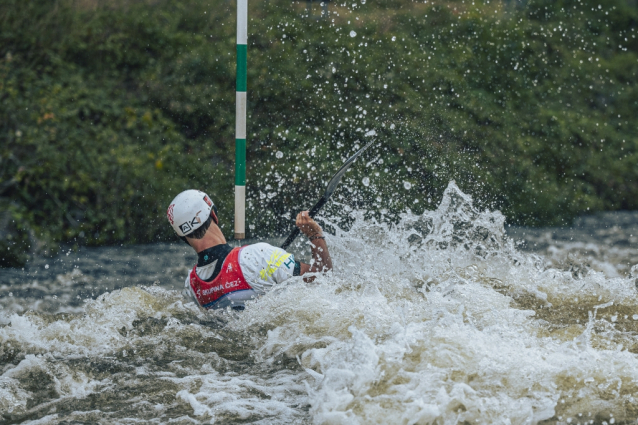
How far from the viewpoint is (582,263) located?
8633 millimetres

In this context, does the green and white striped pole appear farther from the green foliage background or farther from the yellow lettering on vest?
the green foliage background

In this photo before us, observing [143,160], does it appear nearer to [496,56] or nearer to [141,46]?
[141,46]

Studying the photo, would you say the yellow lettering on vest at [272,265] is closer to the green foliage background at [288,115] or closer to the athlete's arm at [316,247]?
the athlete's arm at [316,247]

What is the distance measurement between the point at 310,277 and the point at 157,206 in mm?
5405

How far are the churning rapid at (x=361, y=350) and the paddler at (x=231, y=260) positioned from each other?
0.10 m

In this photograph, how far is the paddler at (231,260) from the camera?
16.1 feet

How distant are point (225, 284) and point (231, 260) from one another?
172 mm

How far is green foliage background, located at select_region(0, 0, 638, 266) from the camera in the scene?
32.1 ft

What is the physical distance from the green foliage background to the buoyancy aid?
453cm

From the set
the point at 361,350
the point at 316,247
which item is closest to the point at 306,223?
the point at 316,247

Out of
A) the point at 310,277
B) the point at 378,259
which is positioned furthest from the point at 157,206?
the point at 310,277

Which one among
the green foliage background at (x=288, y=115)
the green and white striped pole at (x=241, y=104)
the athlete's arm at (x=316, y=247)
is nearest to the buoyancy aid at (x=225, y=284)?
the athlete's arm at (x=316, y=247)

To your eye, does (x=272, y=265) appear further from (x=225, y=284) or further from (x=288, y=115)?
(x=288, y=115)

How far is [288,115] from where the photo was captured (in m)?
11.0
